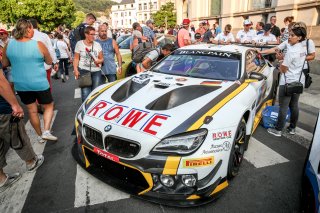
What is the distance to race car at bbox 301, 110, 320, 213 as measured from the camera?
1.87m

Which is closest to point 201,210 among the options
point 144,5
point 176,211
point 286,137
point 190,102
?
point 176,211

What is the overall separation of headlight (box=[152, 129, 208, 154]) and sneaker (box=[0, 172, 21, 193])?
1.99 metres

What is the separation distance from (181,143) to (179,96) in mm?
820

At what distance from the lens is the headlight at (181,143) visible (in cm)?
227

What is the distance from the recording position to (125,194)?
2.67 metres

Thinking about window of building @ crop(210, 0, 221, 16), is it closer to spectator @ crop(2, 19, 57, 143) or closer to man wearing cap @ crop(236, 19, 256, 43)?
man wearing cap @ crop(236, 19, 256, 43)

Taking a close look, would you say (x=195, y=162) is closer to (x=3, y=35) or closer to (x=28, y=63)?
(x=28, y=63)

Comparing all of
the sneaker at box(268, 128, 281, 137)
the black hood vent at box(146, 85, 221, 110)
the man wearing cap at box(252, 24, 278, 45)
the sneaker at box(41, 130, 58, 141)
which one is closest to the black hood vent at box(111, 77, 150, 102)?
the black hood vent at box(146, 85, 221, 110)

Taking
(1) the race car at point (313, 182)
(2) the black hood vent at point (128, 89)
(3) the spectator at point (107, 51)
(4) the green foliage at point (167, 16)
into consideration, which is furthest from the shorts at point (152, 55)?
(4) the green foliage at point (167, 16)

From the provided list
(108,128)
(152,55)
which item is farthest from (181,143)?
(152,55)

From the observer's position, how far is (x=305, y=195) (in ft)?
7.26

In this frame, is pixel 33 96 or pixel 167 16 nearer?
pixel 33 96

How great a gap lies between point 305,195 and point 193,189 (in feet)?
3.35

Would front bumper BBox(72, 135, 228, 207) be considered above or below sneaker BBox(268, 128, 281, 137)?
above
